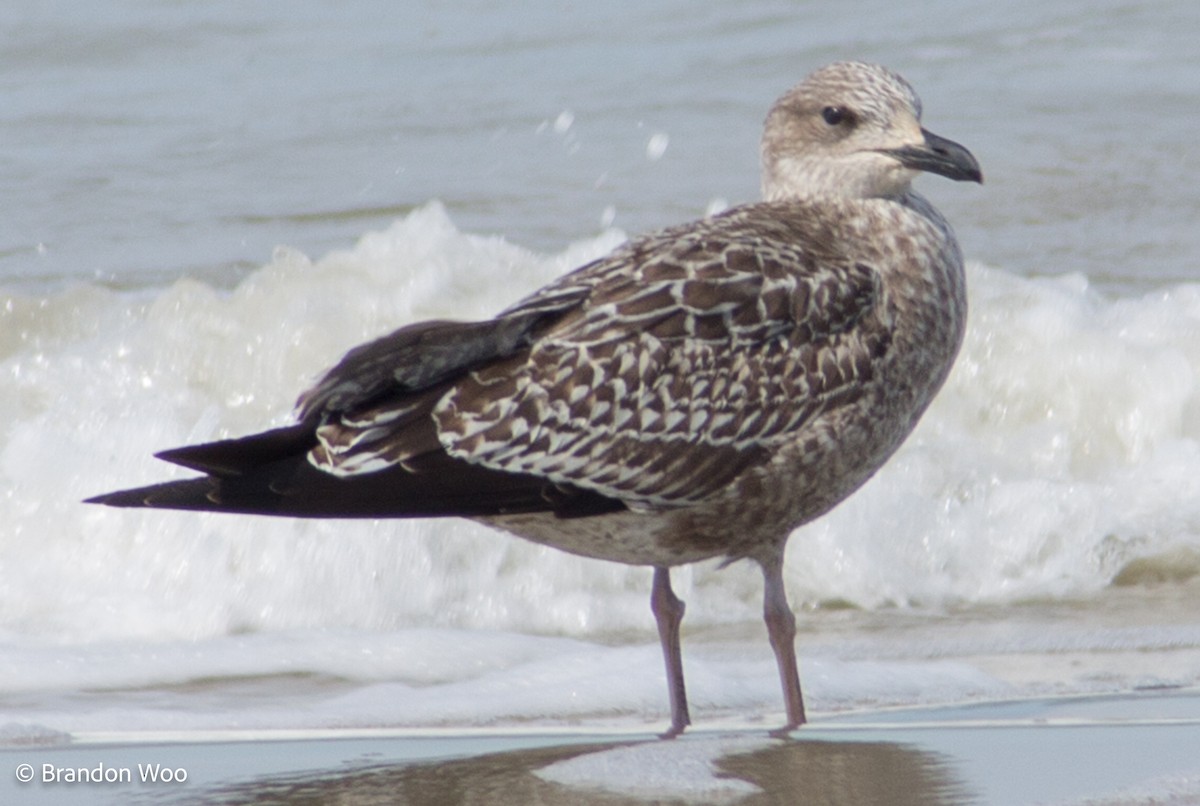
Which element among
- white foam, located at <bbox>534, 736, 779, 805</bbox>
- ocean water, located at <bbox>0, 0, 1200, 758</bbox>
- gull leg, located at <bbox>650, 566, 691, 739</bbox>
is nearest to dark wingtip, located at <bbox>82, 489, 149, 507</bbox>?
ocean water, located at <bbox>0, 0, 1200, 758</bbox>

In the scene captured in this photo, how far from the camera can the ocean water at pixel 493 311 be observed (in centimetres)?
578

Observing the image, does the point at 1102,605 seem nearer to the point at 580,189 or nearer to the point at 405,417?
the point at 405,417

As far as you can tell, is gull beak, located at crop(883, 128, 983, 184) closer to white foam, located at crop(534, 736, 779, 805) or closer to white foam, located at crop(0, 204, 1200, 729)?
white foam, located at crop(0, 204, 1200, 729)

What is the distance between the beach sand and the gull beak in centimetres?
128

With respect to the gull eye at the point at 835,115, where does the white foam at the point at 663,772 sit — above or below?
below

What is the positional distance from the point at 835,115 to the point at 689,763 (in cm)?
187

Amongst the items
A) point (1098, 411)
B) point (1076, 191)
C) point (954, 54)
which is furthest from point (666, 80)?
point (1098, 411)

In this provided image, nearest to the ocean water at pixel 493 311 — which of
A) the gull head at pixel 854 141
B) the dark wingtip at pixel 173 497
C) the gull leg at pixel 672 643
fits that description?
the gull leg at pixel 672 643

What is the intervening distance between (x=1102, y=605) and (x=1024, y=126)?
6519mm

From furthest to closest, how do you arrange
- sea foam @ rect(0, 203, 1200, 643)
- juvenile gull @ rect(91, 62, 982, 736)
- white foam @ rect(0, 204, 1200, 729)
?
sea foam @ rect(0, 203, 1200, 643)
white foam @ rect(0, 204, 1200, 729)
juvenile gull @ rect(91, 62, 982, 736)

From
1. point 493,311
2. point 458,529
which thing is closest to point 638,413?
point 458,529

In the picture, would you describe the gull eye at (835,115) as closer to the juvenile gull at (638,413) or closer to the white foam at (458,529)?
the juvenile gull at (638,413)

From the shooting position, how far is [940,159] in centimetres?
521

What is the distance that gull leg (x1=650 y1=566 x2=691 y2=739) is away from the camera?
16.2 feet
